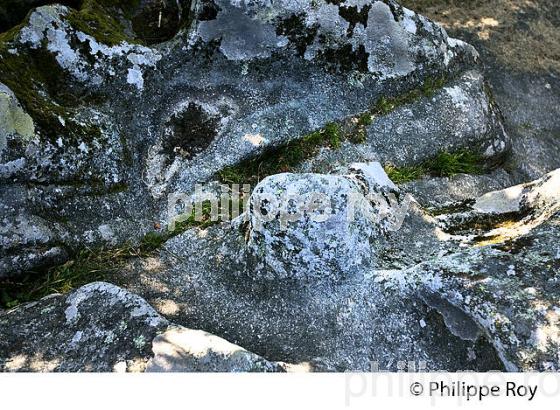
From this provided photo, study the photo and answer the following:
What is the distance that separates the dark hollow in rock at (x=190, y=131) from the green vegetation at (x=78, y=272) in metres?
0.78

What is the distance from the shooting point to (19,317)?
12.1 ft

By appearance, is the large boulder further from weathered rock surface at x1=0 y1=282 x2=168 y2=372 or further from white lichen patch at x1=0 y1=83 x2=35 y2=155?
white lichen patch at x1=0 y1=83 x2=35 y2=155

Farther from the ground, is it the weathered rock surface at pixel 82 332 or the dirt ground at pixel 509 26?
the dirt ground at pixel 509 26

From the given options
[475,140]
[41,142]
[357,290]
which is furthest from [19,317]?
[475,140]

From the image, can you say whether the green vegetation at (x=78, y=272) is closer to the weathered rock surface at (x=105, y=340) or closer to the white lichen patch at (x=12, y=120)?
the weathered rock surface at (x=105, y=340)

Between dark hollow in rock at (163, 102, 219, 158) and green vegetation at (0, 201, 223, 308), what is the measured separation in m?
0.78

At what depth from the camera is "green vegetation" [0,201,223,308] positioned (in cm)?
393

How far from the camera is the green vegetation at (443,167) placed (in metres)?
5.27

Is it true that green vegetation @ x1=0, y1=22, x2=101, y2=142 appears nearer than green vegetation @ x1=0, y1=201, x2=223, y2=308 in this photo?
No

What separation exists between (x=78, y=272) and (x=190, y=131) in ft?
5.26

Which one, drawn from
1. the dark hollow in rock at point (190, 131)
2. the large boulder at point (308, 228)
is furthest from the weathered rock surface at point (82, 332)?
the dark hollow in rock at point (190, 131)

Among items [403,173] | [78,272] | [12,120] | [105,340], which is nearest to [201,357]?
[105,340]

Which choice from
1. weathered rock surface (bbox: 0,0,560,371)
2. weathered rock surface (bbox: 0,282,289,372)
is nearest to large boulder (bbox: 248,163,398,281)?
weathered rock surface (bbox: 0,0,560,371)

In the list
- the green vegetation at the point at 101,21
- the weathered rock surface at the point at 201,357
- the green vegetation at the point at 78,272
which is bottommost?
the weathered rock surface at the point at 201,357
